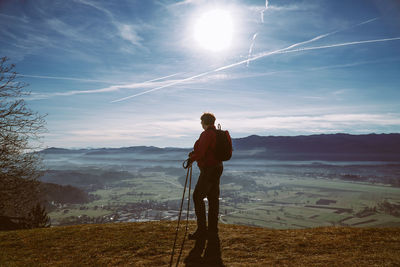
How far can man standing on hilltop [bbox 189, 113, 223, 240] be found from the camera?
247 inches

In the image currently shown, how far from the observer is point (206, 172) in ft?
21.1

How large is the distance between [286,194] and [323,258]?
469 feet

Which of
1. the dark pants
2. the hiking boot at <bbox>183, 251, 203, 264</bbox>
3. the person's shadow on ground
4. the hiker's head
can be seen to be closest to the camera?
the person's shadow on ground

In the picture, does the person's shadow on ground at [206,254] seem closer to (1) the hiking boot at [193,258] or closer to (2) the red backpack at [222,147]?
(1) the hiking boot at [193,258]

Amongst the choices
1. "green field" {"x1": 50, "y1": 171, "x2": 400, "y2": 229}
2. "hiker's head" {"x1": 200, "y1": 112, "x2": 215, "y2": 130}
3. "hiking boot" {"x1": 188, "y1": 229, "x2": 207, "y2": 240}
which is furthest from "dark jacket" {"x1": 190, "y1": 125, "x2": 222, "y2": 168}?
"green field" {"x1": 50, "y1": 171, "x2": 400, "y2": 229}

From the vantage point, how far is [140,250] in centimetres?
597

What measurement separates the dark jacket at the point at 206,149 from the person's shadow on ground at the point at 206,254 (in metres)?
2.03

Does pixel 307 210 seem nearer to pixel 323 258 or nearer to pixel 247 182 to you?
pixel 247 182

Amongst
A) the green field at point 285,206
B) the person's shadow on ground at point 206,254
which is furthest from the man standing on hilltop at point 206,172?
the green field at point 285,206

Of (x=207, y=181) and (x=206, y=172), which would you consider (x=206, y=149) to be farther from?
(x=207, y=181)

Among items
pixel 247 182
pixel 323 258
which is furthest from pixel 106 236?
pixel 247 182

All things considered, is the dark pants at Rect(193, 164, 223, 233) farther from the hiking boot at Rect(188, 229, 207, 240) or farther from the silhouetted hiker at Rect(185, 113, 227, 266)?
the hiking boot at Rect(188, 229, 207, 240)

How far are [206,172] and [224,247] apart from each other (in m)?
1.92

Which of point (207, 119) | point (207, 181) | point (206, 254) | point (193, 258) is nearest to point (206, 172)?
point (207, 181)
